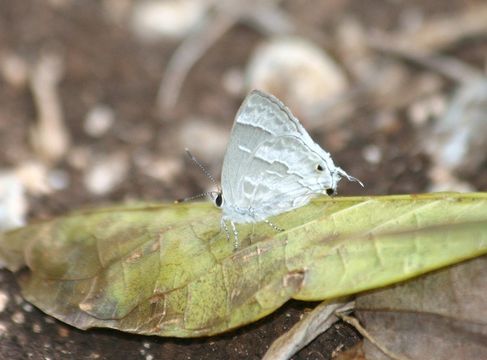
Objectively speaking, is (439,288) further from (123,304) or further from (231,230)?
(123,304)

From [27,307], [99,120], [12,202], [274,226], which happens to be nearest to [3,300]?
[27,307]

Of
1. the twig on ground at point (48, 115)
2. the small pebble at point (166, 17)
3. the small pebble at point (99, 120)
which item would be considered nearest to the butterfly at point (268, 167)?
the twig on ground at point (48, 115)

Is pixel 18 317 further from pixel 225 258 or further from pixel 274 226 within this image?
pixel 274 226

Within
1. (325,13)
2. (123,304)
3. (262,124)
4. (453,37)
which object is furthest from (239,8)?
(123,304)

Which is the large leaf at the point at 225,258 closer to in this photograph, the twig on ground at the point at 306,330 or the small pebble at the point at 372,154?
the twig on ground at the point at 306,330

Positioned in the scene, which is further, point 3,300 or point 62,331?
point 3,300
